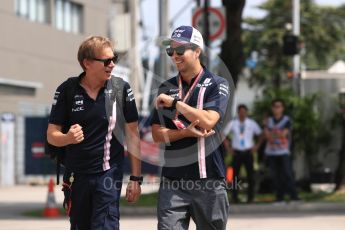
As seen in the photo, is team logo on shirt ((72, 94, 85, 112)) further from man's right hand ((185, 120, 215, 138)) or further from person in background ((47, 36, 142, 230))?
man's right hand ((185, 120, 215, 138))

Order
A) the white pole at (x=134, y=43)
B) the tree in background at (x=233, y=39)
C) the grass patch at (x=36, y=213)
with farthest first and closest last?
1. the white pole at (x=134, y=43)
2. the tree in background at (x=233, y=39)
3. the grass patch at (x=36, y=213)

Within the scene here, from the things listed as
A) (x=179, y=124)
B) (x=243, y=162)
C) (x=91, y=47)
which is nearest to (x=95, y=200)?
(x=179, y=124)

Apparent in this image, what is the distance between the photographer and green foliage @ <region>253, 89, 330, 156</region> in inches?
798

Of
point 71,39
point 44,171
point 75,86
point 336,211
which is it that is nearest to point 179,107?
point 75,86

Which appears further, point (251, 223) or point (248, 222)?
point (248, 222)

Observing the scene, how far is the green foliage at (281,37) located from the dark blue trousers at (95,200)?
172 feet

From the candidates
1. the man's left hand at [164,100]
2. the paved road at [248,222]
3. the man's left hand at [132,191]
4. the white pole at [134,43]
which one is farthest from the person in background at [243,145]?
the white pole at [134,43]

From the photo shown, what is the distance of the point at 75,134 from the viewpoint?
6.88 m

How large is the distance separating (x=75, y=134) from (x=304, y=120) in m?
13.9

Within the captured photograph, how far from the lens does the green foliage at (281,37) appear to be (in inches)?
2382

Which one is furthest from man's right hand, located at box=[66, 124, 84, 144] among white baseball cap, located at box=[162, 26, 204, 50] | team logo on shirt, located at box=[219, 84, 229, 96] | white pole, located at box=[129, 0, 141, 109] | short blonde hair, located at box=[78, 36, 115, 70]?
white pole, located at box=[129, 0, 141, 109]

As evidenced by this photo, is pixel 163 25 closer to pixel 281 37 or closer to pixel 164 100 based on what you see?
pixel 164 100

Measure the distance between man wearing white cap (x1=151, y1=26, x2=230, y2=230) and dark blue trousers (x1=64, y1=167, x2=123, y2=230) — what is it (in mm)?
352

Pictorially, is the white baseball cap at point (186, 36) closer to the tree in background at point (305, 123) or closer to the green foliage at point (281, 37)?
the tree in background at point (305, 123)
